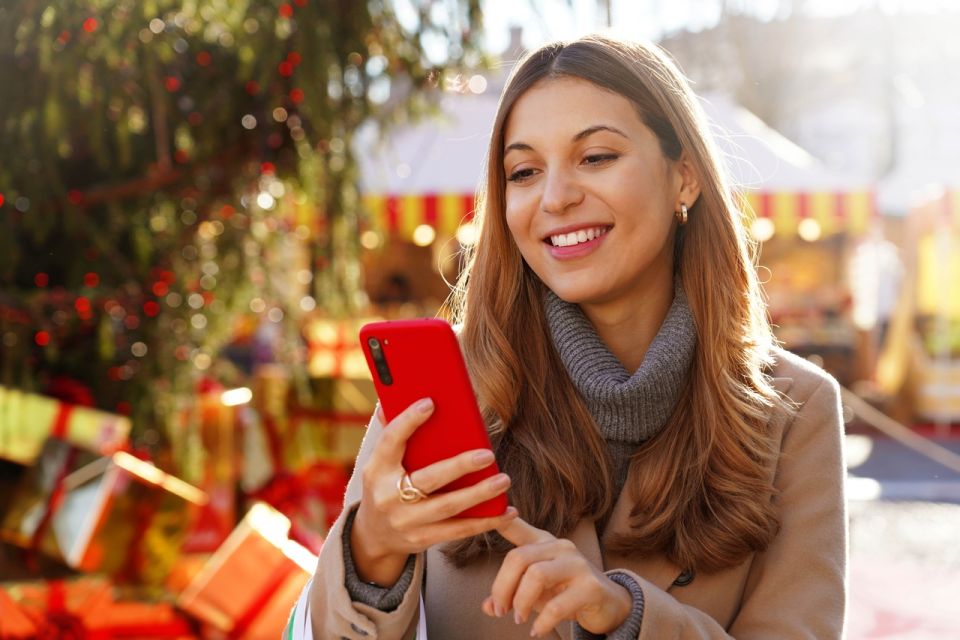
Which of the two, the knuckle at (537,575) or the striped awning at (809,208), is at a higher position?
the knuckle at (537,575)

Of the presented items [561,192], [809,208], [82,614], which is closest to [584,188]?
[561,192]

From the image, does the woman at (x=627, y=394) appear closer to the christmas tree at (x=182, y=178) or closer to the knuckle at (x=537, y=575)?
the knuckle at (x=537, y=575)

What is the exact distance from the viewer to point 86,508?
366 centimetres

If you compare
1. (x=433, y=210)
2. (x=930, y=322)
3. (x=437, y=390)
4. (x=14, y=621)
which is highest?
(x=437, y=390)

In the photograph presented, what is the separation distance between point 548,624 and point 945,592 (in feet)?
17.1

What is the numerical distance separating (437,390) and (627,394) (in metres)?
0.44

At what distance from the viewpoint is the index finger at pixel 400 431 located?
1301mm

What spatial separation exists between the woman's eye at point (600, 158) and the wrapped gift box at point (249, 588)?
7.52 feet

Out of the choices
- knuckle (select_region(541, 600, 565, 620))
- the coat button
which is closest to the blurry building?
the coat button

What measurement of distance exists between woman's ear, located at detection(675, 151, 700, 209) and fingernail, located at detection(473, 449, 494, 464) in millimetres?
703

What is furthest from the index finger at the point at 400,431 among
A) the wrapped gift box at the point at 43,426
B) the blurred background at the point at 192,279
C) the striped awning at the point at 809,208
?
the striped awning at the point at 809,208

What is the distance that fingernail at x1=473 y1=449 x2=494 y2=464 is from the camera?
4.23ft

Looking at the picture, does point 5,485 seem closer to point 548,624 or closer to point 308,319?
point 308,319

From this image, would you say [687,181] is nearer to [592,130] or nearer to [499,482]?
[592,130]
